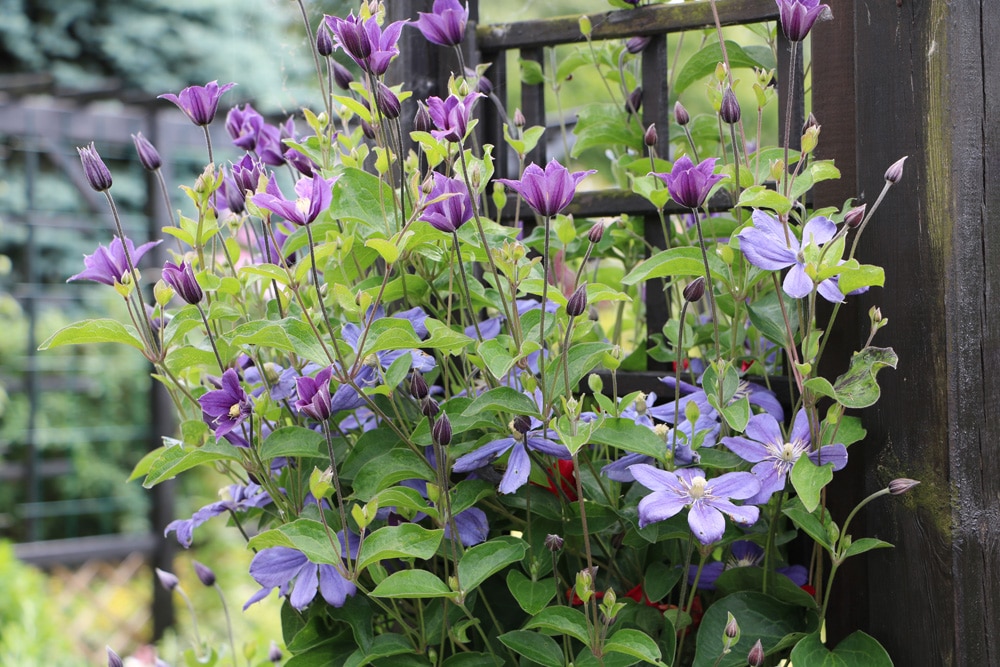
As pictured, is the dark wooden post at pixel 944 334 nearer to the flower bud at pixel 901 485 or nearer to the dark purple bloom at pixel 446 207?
the flower bud at pixel 901 485

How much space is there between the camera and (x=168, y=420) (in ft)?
14.6

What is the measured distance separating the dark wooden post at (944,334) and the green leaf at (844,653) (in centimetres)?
7

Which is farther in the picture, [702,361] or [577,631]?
[702,361]

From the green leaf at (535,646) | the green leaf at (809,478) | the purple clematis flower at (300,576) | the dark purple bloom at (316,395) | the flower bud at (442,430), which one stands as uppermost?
the dark purple bloom at (316,395)

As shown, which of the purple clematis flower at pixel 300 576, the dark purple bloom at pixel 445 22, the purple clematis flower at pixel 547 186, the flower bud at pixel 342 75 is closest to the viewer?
the purple clematis flower at pixel 547 186

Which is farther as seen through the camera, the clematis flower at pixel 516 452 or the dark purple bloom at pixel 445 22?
the dark purple bloom at pixel 445 22

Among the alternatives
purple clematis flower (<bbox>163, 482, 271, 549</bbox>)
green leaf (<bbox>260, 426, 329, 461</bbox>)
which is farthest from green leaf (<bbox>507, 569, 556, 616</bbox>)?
purple clematis flower (<bbox>163, 482, 271, 549</bbox>)

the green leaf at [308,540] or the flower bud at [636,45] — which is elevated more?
the flower bud at [636,45]

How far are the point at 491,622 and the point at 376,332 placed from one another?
1.18 feet

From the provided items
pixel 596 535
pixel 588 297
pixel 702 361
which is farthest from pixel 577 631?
pixel 702 361

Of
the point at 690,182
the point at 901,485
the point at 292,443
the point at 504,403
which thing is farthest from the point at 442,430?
the point at 901,485

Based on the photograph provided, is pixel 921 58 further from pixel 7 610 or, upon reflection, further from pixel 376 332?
pixel 7 610

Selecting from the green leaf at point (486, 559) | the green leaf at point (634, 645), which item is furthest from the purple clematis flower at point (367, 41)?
the green leaf at point (634, 645)

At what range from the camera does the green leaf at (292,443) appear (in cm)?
83
